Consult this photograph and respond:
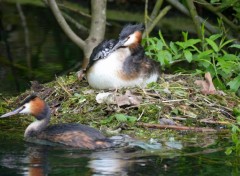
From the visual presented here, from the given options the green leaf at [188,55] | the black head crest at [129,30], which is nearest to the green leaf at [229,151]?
the green leaf at [188,55]

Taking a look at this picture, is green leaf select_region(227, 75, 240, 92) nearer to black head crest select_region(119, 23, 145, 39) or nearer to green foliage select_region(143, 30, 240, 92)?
green foliage select_region(143, 30, 240, 92)

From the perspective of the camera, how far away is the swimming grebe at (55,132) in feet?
27.4

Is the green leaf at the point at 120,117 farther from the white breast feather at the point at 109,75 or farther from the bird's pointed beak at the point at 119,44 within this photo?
the bird's pointed beak at the point at 119,44

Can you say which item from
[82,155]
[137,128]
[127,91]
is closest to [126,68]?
[127,91]

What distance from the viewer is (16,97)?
10359 millimetres

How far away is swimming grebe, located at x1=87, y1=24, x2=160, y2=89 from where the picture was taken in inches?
381

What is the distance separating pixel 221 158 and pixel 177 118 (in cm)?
126

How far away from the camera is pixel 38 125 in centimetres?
879

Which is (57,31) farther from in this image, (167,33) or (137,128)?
(137,128)

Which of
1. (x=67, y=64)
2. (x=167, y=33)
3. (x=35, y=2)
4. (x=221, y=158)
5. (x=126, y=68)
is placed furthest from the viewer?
(x=35, y=2)

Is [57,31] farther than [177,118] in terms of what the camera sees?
Yes

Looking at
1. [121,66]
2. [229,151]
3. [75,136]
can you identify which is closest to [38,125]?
[75,136]

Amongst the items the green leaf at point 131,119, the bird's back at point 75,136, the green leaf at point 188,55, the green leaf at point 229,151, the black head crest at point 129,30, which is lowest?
the green leaf at point 229,151

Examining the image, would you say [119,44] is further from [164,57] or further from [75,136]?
[75,136]
